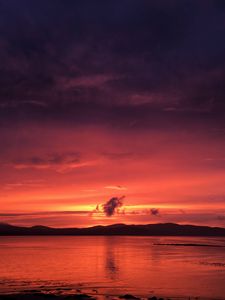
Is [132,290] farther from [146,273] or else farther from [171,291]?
[146,273]

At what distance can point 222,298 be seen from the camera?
4181 cm

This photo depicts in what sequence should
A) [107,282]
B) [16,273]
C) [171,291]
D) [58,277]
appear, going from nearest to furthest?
1. [171,291]
2. [107,282]
3. [58,277]
4. [16,273]

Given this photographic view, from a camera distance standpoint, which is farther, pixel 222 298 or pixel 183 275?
pixel 183 275

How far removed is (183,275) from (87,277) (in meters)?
14.1

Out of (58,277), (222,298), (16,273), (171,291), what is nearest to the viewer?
(222,298)

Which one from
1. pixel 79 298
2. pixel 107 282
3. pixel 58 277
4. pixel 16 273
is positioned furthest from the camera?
pixel 16 273

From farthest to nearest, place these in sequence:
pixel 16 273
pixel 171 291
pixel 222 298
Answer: pixel 16 273 < pixel 171 291 < pixel 222 298

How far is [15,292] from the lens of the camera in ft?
141

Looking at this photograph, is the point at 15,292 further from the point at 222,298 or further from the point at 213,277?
the point at 213,277

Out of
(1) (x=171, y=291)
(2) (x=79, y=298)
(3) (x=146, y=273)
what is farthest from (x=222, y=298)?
(3) (x=146, y=273)

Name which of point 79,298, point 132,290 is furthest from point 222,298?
point 79,298

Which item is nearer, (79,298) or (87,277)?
(79,298)

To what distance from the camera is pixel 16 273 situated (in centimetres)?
6166

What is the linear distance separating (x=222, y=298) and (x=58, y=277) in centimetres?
2450
